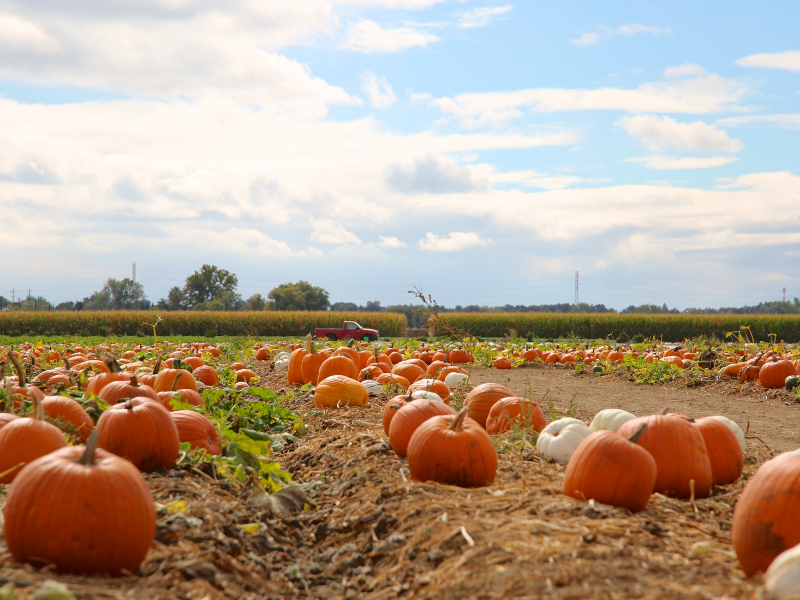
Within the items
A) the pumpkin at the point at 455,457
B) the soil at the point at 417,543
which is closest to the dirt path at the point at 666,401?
the pumpkin at the point at 455,457

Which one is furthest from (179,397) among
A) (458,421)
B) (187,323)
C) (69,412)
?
(187,323)

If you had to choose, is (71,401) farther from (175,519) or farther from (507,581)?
(507,581)

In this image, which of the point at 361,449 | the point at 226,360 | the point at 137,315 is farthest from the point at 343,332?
the point at 361,449

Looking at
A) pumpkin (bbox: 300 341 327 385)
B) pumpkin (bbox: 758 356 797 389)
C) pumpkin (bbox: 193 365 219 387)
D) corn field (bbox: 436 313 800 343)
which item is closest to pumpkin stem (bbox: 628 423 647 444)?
pumpkin (bbox: 193 365 219 387)

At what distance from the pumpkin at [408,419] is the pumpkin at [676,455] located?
122cm

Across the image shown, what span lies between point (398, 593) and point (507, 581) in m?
0.48

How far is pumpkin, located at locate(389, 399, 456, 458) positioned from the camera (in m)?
3.84

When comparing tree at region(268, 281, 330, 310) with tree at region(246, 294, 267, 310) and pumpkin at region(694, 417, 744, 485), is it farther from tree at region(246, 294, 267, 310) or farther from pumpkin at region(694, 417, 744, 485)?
pumpkin at region(694, 417, 744, 485)

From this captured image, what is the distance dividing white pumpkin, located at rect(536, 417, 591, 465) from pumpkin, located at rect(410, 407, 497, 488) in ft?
2.43

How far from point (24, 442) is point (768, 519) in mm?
3141

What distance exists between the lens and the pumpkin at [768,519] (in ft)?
6.82

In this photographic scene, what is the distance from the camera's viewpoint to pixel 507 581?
1.99m

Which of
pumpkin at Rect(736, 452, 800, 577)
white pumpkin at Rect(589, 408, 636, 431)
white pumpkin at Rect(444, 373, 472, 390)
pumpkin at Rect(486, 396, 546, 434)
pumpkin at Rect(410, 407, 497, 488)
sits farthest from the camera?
white pumpkin at Rect(444, 373, 472, 390)

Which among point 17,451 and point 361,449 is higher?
point 17,451
